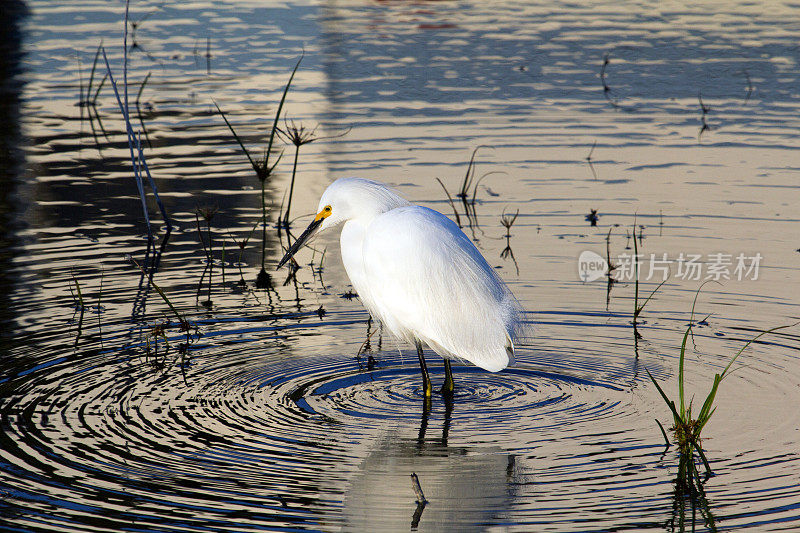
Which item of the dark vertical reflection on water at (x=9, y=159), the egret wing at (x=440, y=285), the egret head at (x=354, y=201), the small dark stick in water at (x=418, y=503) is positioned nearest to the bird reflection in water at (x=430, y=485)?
the small dark stick in water at (x=418, y=503)

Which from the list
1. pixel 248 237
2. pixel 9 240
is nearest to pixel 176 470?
pixel 248 237

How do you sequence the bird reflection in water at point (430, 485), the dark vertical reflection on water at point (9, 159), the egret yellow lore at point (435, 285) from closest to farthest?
the bird reflection in water at point (430, 485)
the egret yellow lore at point (435, 285)
the dark vertical reflection on water at point (9, 159)

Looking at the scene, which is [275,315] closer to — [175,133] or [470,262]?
[470,262]

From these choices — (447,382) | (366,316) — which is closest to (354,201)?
(447,382)

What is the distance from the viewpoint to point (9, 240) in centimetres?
905

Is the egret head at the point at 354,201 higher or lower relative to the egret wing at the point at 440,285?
higher

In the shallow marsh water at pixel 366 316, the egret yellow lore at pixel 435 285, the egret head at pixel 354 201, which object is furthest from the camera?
the egret head at pixel 354 201

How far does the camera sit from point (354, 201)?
245 inches

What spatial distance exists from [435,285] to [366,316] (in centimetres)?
166

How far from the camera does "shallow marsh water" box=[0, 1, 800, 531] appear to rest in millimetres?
4922

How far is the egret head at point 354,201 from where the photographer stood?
622cm

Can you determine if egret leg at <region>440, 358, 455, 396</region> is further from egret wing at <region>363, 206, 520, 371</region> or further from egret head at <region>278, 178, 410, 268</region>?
egret head at <region>278, 178, 410, 268</region>

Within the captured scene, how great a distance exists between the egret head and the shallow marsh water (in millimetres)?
1006

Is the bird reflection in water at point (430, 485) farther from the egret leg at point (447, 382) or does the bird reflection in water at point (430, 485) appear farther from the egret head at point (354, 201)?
the egret head at point (354, 201)
